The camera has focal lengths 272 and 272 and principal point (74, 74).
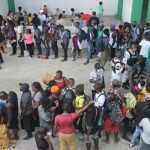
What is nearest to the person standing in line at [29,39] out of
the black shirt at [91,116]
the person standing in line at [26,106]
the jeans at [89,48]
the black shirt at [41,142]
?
the jeans at [89,48]

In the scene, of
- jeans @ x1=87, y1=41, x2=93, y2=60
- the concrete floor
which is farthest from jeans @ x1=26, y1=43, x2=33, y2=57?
jeans @ x1=87, y1=41, x2=93, y2=60

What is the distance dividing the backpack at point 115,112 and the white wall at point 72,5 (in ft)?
41.8

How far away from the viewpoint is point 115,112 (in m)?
5.57

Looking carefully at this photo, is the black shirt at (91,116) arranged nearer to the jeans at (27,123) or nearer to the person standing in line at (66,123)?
the person standing in line at (66,123)

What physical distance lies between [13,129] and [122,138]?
8.16ft

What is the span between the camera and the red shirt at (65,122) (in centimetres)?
483

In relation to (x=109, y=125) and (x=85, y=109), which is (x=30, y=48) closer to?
(x=109, y=125)

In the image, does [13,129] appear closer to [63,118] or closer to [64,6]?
[63,118]

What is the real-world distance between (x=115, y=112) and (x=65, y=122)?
1229 mm

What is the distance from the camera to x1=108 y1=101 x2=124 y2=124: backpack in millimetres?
5566

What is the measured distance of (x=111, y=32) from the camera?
9.64m

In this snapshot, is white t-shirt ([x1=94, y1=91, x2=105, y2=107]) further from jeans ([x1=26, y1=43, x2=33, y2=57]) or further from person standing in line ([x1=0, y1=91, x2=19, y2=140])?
jeans ([x1=26, y1=43, x2=33, y2=57])

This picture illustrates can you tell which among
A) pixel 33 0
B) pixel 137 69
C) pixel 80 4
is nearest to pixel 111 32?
pixel 137 69

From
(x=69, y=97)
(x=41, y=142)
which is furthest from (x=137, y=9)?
(x=41, y=142)
